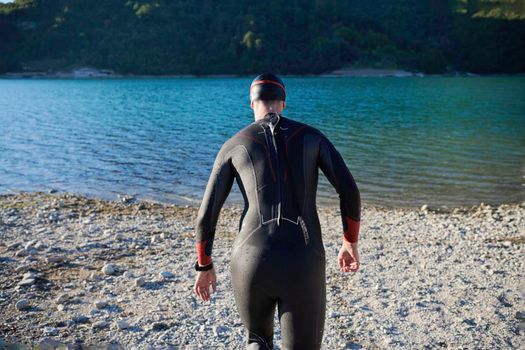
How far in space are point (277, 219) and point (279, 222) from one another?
0.02 meters

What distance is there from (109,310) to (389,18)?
637ft

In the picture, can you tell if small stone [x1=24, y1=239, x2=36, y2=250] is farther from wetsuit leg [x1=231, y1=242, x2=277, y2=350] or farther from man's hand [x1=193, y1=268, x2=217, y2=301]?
wetsuit leg [x1=231, y1=242, x2=277, y2=350]

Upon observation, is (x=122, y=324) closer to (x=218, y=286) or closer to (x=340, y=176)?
(x=218, y=286)

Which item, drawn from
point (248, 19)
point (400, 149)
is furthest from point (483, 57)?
point (400, 149)

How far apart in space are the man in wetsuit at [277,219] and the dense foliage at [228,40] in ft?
462

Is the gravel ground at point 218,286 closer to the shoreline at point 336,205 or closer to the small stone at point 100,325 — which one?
the small stone at point 100,325

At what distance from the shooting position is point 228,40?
5925 inches

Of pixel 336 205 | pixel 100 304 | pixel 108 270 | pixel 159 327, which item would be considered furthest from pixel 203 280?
pixel 336 205

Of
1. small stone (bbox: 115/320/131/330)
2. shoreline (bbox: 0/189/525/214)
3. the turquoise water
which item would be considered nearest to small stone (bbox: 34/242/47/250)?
small stone (bbox: 115/320/131/330)

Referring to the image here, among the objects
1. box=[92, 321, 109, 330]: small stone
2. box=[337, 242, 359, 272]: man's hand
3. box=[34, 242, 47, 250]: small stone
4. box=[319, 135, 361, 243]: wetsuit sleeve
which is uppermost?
box=[319, 135, 361, 243]: wetsuit sleeve

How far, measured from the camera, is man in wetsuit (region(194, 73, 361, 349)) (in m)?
3.43

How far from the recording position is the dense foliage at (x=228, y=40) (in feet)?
473

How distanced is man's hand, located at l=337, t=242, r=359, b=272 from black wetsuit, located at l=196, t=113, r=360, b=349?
0.46 feet

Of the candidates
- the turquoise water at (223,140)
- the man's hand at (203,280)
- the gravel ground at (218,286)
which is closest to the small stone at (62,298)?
the gravel ground at (218,286)
